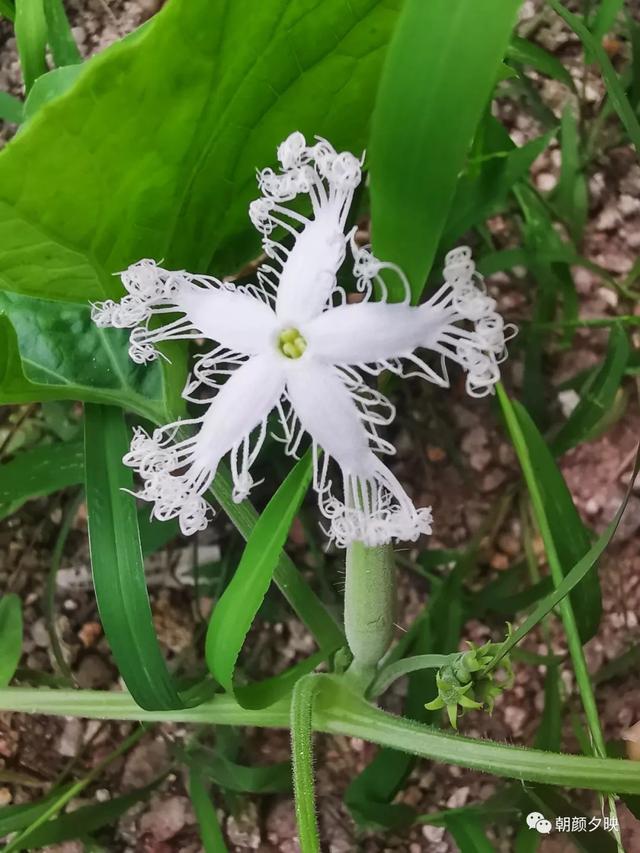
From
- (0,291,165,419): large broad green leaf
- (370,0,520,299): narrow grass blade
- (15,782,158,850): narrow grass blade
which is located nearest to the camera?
(370,0,520,299): narrow grass blade

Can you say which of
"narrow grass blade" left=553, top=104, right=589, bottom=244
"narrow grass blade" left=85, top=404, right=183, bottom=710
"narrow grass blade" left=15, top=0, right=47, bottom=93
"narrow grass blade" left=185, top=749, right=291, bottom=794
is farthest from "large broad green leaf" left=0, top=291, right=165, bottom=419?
"narrow grass blade" left=553, top=104, right=589, bottom=244

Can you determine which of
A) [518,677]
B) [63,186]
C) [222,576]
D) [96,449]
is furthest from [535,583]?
[63,186]

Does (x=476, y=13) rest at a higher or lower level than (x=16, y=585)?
higher

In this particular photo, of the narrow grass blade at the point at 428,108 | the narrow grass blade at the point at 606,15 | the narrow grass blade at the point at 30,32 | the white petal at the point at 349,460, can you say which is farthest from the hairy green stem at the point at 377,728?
the narrow grass blade at the point at 606,15

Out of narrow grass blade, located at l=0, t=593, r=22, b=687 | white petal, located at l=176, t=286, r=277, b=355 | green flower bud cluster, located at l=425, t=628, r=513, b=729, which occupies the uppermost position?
white petal, located at l=176, t=286, r=277, b=355

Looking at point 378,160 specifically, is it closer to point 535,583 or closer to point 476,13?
point 476,13

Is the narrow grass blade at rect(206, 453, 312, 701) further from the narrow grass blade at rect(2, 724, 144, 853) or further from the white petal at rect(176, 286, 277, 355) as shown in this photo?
the narrow grass blade at rect(2, 724, 144, 853)

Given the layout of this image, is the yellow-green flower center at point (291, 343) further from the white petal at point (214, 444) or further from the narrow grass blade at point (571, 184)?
the narrow grass blade at point (571, 184)
